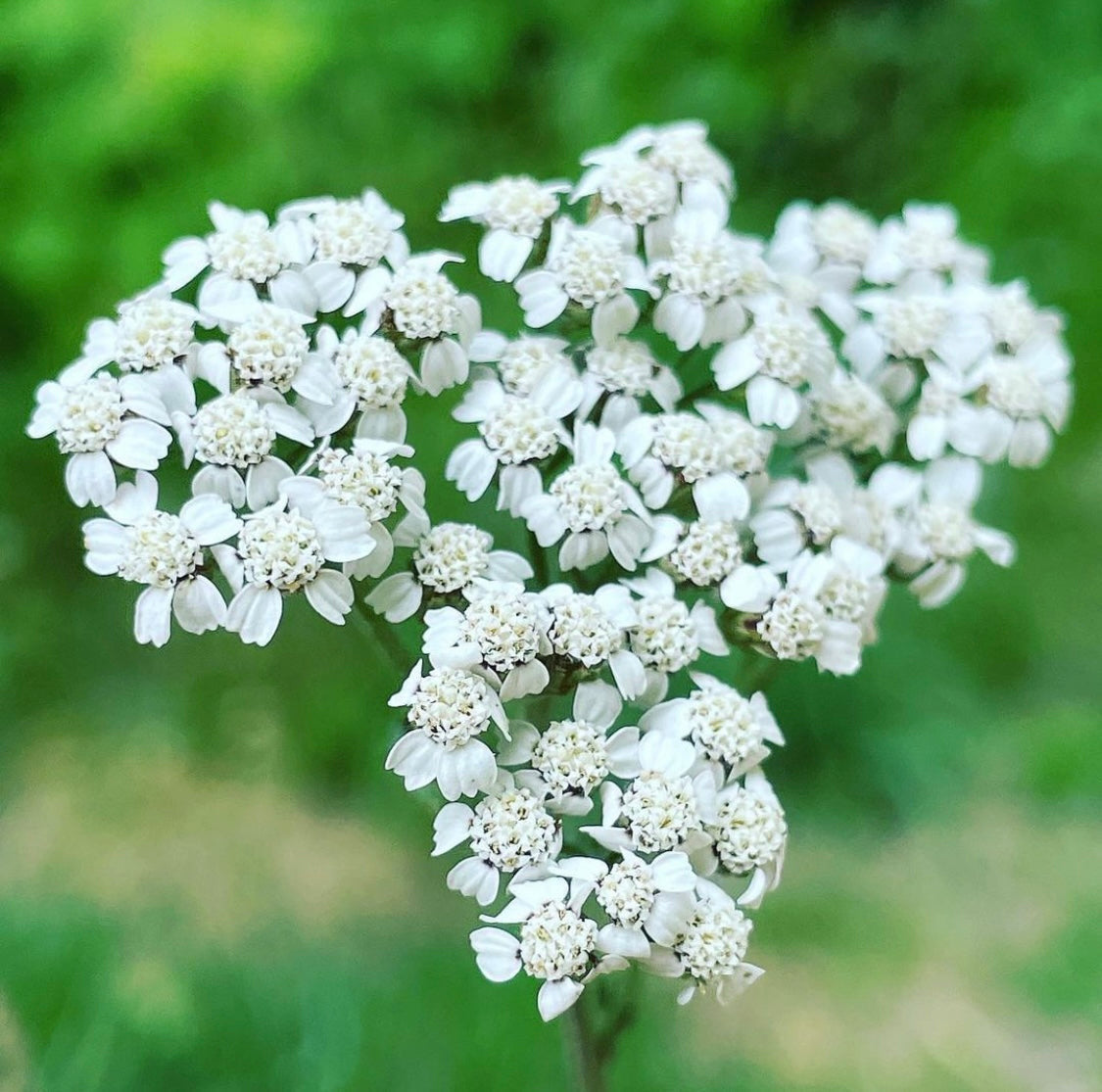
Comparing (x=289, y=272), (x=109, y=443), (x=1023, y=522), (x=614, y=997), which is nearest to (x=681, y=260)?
(x=289, y=272)

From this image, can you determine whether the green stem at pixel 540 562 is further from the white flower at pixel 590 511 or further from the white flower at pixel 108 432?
A: the white flower at pixel 108 432

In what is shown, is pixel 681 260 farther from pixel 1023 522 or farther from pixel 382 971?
pixel 1023 522

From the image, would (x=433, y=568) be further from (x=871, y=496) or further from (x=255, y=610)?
(x=871, y=496)

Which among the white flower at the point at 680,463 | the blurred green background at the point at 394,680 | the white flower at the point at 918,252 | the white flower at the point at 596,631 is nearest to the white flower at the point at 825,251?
the white flower at the point at 918,252

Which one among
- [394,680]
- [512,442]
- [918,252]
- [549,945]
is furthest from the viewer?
[394,680]

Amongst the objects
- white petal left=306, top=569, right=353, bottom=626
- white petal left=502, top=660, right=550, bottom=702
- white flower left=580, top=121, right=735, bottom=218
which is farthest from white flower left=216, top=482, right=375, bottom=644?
white flower left=580, top=121, right=735, bottom=218

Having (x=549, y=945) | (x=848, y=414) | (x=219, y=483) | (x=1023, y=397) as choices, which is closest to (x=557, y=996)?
(x=549, y=945)
